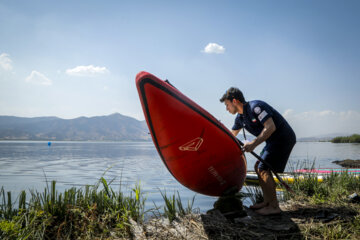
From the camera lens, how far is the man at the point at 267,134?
3529 mm

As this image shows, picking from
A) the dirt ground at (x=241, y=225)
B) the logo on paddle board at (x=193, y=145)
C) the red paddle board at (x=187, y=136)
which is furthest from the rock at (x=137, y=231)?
the logo on paddle board at (x=193, y=145)

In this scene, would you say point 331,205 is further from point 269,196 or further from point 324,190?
point 269,196

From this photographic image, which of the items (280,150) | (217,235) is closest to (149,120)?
(217,235)

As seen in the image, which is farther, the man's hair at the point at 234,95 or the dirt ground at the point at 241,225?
the man's hair at the point at 234,95

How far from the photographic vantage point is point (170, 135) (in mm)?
3422

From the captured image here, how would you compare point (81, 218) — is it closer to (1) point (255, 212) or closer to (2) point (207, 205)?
(1) point (255, 212)

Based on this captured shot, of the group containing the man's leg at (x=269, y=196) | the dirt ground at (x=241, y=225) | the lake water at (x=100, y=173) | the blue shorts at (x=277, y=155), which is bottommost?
the lake water at (x=100, y=173)

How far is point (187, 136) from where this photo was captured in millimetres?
3426

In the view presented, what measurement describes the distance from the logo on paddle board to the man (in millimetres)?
763

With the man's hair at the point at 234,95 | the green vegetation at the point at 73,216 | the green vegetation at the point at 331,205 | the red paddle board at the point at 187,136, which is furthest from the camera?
the man's hair at the point at 234,95

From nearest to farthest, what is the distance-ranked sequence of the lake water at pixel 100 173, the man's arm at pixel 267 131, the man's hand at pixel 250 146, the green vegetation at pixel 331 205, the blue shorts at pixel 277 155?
the green vegetation at pixel 331 205 < the man's arm at pixel 267 131 < the man's hand at pixel 250 146 < the blue shorts at pixel 277 155 < the lake water at pixel 100 173

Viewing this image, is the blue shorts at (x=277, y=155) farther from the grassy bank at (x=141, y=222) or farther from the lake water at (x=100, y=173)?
the lake water at (x=100, y=173)

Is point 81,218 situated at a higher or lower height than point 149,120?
lower

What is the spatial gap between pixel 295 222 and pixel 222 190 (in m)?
1.25
